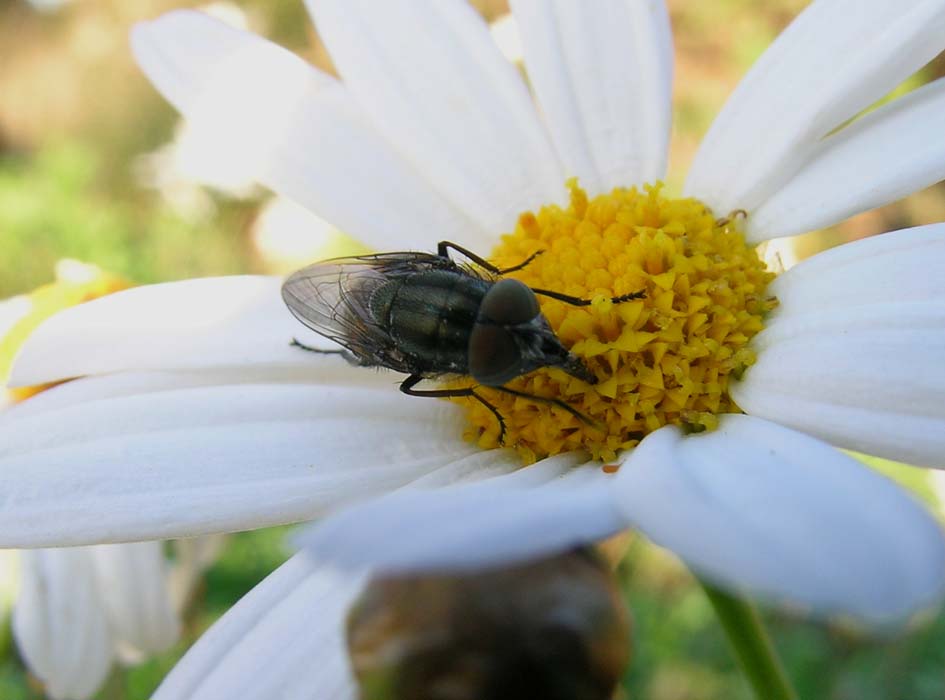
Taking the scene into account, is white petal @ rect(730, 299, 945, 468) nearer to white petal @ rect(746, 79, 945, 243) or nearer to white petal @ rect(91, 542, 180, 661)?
white petal @ rect(746, 79, 945, 243)

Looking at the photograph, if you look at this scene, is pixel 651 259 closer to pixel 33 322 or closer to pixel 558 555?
pixel 558 555

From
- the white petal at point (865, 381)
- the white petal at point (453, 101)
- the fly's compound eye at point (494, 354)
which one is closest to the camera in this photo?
the white petal at point (865, 381)

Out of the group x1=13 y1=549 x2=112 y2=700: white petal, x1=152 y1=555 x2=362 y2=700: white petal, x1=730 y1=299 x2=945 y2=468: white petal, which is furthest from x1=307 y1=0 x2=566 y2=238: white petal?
x1=13 y1=549 x2=112 y2=700: white petal

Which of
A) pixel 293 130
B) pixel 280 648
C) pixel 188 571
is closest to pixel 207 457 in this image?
pixel 280 648

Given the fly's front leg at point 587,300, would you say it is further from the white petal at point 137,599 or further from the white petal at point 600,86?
the white petal at point 137,599

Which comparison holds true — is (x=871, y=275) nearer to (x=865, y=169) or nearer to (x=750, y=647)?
(x=865, y=169)

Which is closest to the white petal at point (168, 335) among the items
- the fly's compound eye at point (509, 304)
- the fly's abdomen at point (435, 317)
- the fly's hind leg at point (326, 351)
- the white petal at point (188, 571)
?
the fly's hind leg at point (326, 351)
